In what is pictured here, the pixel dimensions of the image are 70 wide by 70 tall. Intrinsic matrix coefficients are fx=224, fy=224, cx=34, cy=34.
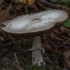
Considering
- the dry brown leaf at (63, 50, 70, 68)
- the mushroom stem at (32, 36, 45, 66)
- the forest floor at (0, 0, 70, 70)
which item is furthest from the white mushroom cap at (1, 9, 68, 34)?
the dry brown leaf at (63, 50, 70, 68)

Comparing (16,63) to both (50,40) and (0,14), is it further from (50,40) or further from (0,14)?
(0,14)

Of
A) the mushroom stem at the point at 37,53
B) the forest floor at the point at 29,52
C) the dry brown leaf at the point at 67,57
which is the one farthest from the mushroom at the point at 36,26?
the dry brown leaf at the point at 67,57

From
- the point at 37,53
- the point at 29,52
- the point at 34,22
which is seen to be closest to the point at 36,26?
the point at 34,22

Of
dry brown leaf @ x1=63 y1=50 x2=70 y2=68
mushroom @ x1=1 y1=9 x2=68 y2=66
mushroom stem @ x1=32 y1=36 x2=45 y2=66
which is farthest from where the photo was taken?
dry brown leaf @ x1=63 y1=50 x2=70 y2=68

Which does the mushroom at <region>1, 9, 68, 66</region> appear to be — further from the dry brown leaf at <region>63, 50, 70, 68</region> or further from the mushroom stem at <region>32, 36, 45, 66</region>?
the dry brown leaf at <region>63, 50, 70, 68</region>

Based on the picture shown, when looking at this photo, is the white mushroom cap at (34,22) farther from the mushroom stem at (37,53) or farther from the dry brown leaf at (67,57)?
the dry brown leaf at (67,57)

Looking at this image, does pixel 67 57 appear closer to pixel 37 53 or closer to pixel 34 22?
pixel 37 53

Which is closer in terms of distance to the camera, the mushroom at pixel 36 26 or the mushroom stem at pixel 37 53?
the mushroom at pixel 36 26
